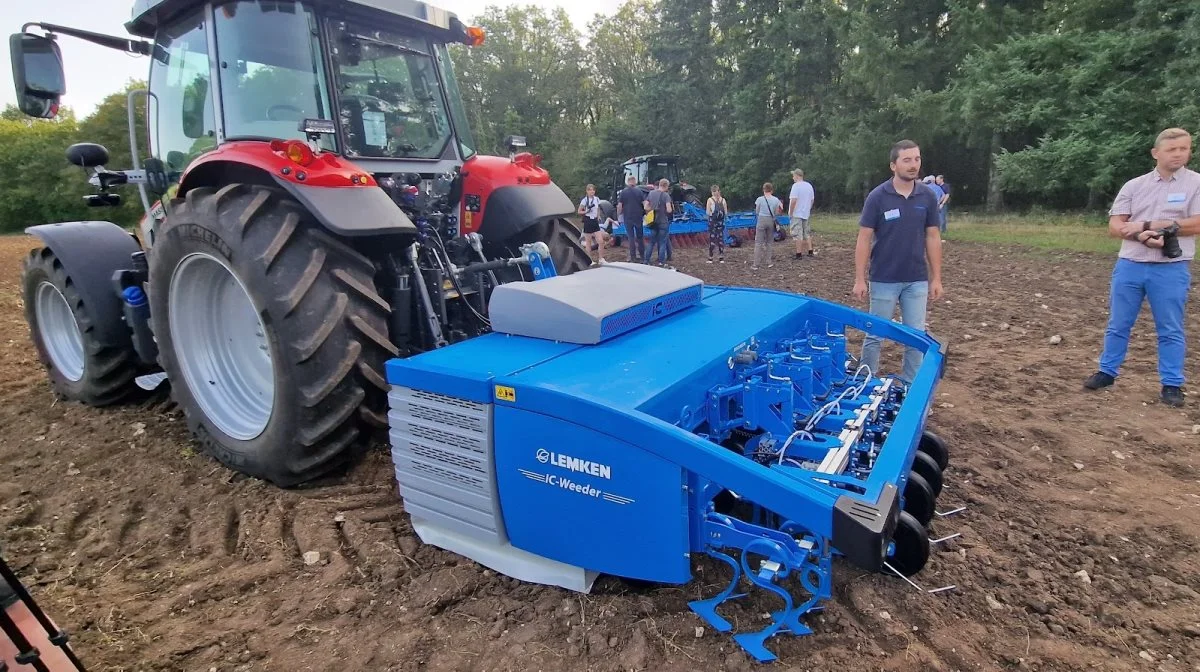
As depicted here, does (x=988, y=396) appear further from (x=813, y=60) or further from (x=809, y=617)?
(x=813, y=60)

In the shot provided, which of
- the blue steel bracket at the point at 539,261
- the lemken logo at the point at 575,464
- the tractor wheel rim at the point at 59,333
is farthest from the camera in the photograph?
the tractor wheel rim at the point at 59,333

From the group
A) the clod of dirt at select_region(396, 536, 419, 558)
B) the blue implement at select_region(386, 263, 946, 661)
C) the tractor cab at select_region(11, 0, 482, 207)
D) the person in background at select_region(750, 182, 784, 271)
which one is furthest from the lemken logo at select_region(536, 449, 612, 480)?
the person in background at select_region(750, 182, 784, 271)

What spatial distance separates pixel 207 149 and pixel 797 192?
29.8 feet

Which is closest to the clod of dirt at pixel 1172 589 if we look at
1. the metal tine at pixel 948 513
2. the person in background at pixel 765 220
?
the metal tine at pixel 948 513

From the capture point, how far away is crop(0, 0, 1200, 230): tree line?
582 inches

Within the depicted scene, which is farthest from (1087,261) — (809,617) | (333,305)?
(333,305)

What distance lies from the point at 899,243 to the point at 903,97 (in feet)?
62.0

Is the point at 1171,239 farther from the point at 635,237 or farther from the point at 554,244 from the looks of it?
the point at 635,237

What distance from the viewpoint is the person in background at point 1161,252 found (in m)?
3.76

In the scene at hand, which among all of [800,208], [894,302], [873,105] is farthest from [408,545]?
[873,105]

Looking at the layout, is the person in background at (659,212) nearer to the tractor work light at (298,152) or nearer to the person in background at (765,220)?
the person in background at (765,220)

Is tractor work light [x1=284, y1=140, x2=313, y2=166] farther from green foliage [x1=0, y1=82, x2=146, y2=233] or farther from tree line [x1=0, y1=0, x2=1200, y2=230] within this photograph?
green foliage [x1=0, y1=82, x2=146, y2=233]

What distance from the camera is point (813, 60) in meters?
23.7

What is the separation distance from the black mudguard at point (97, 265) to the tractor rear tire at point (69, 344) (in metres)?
0.05
